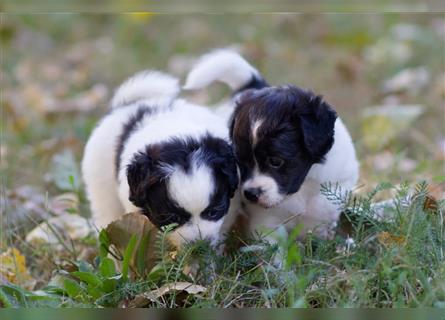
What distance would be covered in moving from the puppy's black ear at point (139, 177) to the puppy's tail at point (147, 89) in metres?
0.90

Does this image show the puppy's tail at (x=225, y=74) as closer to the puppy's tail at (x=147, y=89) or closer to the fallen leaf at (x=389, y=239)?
the puppy's tail at (x=147, y=89)

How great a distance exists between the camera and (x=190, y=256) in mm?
3277

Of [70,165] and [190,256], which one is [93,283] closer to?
[190,256]

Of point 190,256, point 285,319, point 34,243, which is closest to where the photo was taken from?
point 285,319

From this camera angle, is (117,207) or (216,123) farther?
(117,207)

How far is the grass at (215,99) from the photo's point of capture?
9.64 feet

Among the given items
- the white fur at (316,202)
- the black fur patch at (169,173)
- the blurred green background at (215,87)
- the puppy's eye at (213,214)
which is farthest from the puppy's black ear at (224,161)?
the blurred green background at (215,87)

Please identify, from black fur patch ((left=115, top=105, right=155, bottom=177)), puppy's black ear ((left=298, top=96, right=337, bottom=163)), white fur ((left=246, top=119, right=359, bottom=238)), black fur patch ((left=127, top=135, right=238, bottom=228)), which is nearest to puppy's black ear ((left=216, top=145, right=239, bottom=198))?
black fur patch ((left=127, top=135, right=238, bottom=228))

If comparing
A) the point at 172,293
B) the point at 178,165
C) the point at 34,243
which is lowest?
the point at 34,243

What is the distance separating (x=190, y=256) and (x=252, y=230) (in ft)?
1.53

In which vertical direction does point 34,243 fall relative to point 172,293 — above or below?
below

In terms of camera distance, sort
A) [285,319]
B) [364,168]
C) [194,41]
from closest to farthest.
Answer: [285,319]
[364,168]
[194,41]

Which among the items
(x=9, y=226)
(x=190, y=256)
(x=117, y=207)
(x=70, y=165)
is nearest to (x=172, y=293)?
(x=190, y=256)

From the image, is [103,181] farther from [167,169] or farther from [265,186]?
[265,186]
